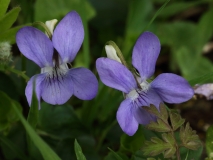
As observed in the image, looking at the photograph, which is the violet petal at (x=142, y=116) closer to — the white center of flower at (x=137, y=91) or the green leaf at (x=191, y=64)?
the white center of flower at (x=137, y=91)

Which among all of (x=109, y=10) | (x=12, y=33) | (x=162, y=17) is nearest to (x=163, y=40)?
(x=162, y=17)

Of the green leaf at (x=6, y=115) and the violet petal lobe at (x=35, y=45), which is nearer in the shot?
the violet petal lobe at (x=35, y=45)

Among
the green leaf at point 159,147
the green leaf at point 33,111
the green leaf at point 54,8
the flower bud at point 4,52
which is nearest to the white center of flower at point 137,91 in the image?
the green leaf at point 159,147

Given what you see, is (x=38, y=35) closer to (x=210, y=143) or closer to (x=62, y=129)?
(x=62, y=129)

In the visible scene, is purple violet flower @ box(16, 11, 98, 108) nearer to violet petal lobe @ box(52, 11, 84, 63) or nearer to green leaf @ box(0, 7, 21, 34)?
violet petal lobe @ box(52, 11, 84, 63)

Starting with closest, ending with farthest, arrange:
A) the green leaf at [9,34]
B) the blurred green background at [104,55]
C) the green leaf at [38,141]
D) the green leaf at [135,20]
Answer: the green leaf at [38,141]
the green leaf at [9,34]
the blurred green background at [104,55]
the green leaf at [135,20]

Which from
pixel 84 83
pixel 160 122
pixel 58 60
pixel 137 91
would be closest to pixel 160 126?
pixel 160 122

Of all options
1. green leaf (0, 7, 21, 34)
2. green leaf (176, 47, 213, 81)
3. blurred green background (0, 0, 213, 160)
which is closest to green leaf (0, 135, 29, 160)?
blurred green background (0, 0, 213, 160)

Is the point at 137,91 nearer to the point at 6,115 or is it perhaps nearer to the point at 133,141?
the point at 133,141
